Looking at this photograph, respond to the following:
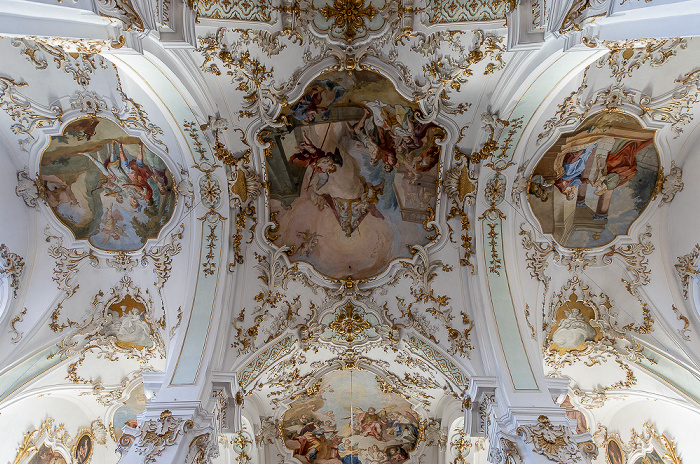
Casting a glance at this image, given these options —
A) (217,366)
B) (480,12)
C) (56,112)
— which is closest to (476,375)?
(217,366)

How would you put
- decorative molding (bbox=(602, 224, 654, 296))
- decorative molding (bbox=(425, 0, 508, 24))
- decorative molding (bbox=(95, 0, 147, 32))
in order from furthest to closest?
decorative molding (bbox=(602, 224, 654, 296)) → decorative molding (bbox=(425, 0, 508, 24)) → decorative molding (bbox=(95, 0, 147, 32))

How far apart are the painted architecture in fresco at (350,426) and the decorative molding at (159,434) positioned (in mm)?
4642

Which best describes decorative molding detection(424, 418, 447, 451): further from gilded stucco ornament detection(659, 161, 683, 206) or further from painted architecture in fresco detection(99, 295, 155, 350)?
gilded stucco ornament detection(659, 161, 683, 206)

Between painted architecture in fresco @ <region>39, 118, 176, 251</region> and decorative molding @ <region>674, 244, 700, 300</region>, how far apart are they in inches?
386

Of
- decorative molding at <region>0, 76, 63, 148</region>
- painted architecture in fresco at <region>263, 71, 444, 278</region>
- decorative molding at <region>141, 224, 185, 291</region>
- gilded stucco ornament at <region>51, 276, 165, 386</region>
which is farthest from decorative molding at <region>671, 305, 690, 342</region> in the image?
decorative molding at <region>0, 76, 63, 148</region>

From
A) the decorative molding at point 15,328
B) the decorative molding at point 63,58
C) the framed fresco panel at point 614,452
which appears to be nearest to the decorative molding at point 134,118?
the decorative molding at point 63,58

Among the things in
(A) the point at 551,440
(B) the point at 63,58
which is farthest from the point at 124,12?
(A) the point at 551,440

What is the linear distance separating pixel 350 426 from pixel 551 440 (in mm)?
6107

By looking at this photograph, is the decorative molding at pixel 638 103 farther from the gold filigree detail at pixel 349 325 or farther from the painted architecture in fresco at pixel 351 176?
the gold filigree detail at pixel 349 325

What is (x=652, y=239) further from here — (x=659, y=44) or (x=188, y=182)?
(x=188, y=182)

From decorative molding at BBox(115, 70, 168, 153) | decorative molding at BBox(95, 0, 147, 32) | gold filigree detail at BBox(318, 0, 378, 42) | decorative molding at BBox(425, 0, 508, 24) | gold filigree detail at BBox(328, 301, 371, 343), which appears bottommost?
gold filigree detail at BBox(328, 301, 371, 343)

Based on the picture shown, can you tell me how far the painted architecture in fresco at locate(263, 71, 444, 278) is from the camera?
9891mm

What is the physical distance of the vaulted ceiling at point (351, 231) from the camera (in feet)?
28.3

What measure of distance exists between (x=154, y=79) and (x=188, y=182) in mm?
2290
